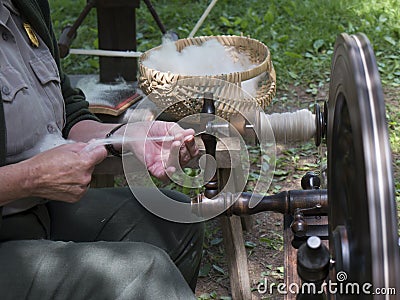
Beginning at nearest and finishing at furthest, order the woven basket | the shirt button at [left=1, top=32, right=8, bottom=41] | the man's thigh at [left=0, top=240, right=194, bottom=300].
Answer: the man's thigh at [left=0, top=240, right=194, bottom=300] < the shirt button at [left=1, top=32, right=8, bottom=41] < the woven basket

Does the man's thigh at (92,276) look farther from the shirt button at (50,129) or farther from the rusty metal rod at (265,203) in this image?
the shirt button at (50,129)

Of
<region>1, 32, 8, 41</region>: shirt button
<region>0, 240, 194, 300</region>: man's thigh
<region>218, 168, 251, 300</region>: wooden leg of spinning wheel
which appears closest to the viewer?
<region>0, 240, 194, 300</region>: man's thigh

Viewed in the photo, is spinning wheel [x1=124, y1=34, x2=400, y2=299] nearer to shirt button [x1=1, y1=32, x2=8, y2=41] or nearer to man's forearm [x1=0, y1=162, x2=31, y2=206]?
man's forearm [x1=0, y1=162, x2=31, y2=206]

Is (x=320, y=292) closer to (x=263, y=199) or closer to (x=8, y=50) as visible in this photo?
(x=263, y=199)

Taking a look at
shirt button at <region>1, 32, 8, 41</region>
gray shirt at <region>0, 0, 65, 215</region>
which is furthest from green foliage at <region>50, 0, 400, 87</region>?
shirt button at <region>1, 32, 8, 41</region>

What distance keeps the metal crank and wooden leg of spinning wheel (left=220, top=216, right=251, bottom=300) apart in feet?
3.65

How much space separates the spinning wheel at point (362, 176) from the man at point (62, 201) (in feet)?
1.33

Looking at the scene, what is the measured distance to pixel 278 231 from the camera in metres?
2.93

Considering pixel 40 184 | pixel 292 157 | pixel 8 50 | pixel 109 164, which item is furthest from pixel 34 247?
pixel 292 157

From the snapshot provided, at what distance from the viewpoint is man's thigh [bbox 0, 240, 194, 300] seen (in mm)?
1426

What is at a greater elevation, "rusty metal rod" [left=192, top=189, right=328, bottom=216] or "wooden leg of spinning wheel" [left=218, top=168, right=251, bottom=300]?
"rusty metal rod" [left=192, top=189, right=328, bottom=216]

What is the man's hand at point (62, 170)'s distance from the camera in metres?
1.47

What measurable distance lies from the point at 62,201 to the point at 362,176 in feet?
2.95

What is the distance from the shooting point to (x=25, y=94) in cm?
161
